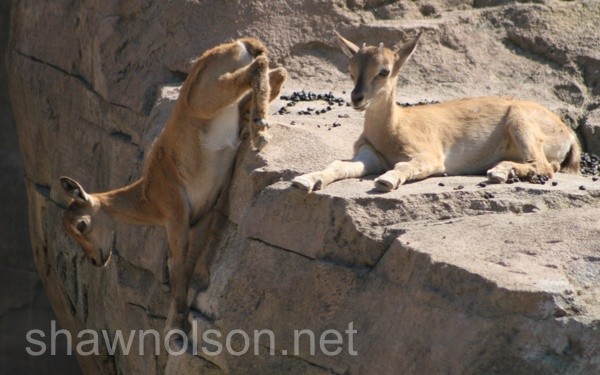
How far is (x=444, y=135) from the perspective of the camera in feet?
28.7

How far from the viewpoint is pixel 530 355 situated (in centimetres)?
598

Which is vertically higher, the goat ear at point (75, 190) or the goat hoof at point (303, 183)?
the goat hoof at point (303, 183)

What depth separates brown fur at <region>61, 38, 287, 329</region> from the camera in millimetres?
8430

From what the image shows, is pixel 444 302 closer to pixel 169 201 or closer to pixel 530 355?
pixel 530 355

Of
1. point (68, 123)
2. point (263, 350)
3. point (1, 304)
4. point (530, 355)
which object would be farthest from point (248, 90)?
point (1, 304)

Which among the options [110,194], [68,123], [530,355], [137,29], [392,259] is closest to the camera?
[530,355]

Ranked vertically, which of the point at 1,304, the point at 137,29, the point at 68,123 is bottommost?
the point at 1,304

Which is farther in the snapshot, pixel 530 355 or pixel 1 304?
pixel 1 304

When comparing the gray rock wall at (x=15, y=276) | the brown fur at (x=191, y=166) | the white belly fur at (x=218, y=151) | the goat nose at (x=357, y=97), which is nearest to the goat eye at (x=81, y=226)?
the brown fur at (x=191, y=166)

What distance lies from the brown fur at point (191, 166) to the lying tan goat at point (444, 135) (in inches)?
28.7

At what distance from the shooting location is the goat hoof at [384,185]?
24.6ft

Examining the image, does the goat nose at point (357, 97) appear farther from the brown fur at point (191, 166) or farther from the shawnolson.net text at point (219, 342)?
the shawnolson.net text at point (219, 342)

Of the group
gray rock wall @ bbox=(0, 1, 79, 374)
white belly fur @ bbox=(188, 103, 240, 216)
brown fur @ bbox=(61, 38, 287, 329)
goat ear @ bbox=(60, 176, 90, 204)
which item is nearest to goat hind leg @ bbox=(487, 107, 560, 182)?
brown fur @ bbox=(61, 38, 287, 329)

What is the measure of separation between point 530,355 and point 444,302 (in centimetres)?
59
